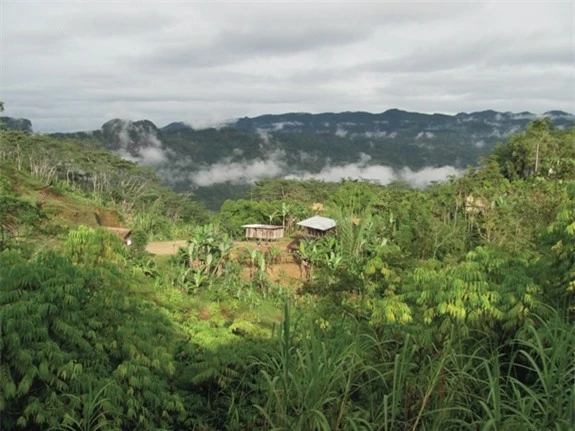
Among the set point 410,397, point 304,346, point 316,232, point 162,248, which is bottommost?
point 162,248

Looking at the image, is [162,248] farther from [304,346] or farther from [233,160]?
[233,160]

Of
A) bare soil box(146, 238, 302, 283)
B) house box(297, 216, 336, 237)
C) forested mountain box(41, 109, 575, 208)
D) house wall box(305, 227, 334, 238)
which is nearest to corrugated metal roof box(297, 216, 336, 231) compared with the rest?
house box(297, 216, 336, 237)

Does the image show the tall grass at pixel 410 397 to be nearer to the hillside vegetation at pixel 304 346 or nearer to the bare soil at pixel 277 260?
the hillside vegetation at pixel 304 346

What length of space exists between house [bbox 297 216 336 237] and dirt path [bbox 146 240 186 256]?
308 inches

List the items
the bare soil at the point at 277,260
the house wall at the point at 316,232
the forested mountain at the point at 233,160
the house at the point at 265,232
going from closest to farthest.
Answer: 1. the bare soil at the point at 277,260
2. the house wall at the point at 316,232
3. the house at the point at 265,232
4. the forested mountain at the point at 233,160

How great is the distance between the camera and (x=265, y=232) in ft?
111

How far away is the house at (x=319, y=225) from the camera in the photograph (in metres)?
30.7

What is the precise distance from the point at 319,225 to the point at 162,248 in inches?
383

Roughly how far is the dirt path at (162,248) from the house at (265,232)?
185 inches

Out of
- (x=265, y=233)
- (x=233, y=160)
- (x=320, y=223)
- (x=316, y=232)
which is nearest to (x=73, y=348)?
(x=320, y=223)

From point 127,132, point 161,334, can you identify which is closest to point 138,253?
point 161,334

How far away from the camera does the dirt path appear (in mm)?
29222

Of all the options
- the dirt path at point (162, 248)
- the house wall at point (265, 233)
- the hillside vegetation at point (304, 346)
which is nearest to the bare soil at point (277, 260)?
the dirt path at point (162, 248)

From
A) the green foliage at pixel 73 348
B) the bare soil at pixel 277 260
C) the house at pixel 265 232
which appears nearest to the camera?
the green foliage at pixel 73 348
